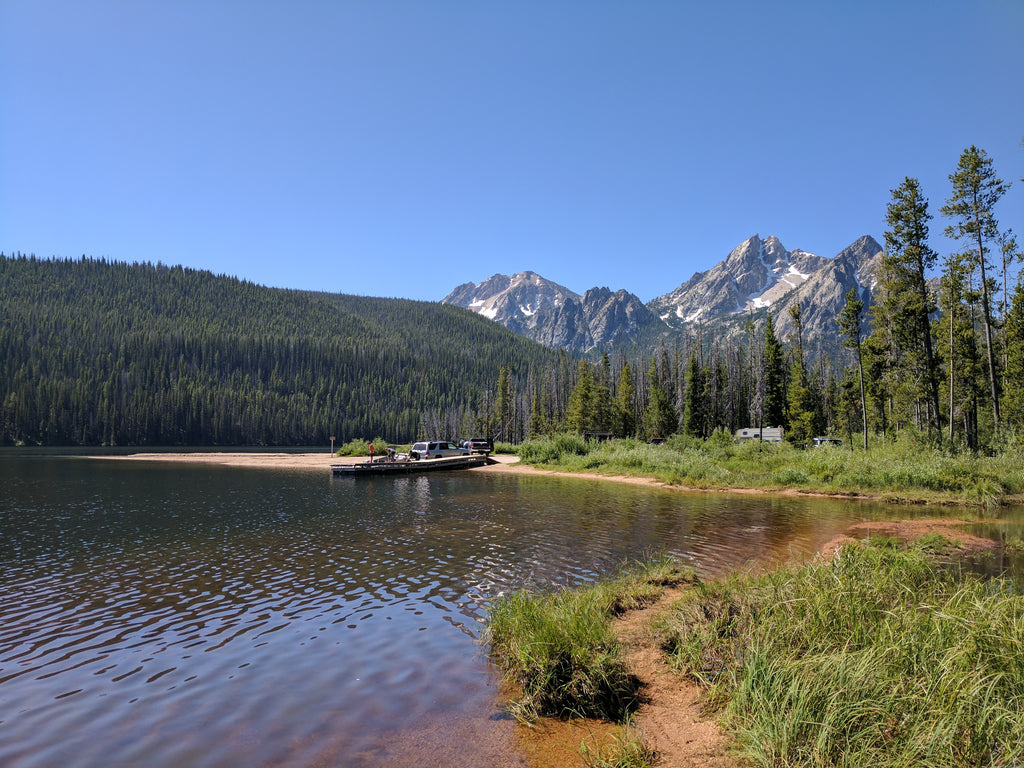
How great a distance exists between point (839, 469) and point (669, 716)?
108ft

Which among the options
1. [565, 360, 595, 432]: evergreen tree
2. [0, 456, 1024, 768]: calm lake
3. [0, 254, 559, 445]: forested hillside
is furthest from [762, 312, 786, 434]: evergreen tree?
[0, 254, 559, 445]: forested hillside

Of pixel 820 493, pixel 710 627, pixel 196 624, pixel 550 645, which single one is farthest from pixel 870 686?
pixel 820 493

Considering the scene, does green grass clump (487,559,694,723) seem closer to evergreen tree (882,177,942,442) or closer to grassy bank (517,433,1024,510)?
grassy bank (517,433,1024,510)

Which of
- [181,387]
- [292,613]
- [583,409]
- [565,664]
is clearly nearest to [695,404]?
[583,409]

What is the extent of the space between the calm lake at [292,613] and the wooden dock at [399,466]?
70.9 feet

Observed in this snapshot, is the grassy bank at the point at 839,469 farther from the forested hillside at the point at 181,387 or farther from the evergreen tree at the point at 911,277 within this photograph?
the forested hillside at the point at 181,387

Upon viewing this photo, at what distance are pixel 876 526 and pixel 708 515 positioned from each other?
20.6 feet

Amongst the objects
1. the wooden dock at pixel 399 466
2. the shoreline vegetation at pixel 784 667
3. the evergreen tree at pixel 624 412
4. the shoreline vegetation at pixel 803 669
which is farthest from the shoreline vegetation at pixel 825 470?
the evergreen tree at pixel 624 412

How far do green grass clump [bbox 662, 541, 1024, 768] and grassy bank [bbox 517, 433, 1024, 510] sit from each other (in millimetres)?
24224

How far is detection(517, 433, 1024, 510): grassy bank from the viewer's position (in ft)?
88.7

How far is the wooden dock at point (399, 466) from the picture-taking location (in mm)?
49469

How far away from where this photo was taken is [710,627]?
788cm

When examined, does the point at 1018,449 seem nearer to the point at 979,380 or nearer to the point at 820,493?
the point at 820,493

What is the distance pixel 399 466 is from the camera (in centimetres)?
5225
